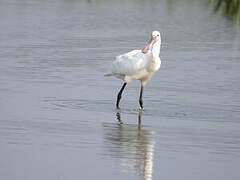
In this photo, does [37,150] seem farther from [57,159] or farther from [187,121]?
[187,121]

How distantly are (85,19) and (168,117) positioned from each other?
44.0 feet

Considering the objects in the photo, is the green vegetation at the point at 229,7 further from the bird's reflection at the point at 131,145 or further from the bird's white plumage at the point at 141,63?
the bird's reflection at the point at 131,145

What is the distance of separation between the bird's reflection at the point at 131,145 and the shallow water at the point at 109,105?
0.05 feet

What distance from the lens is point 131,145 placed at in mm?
10422

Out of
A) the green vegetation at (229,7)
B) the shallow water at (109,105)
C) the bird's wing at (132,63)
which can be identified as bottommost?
the green vegetation at (229,7)

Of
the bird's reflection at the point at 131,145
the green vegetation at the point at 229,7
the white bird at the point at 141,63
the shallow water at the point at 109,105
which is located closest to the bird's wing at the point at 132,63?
the white bird at the point at 141,63

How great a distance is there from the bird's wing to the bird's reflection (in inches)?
52.2

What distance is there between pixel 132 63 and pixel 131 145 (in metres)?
3.05

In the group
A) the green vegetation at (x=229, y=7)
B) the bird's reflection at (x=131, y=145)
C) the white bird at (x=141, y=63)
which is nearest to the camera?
the bird's reflection at (x=131, y=145)

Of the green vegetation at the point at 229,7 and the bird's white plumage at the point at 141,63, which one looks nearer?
the bird's white plumage at the point at 141,63

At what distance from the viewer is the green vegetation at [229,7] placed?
29062 mm

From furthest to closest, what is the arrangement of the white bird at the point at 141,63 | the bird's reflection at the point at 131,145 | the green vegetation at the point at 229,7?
the green vegetation at the point at 229,7 < the white bird at the point at 141,63 < the bird's reflection at the point at 131,145

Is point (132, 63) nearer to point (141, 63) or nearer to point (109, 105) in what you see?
point (141, 63)

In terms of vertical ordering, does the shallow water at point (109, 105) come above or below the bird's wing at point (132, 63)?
below
